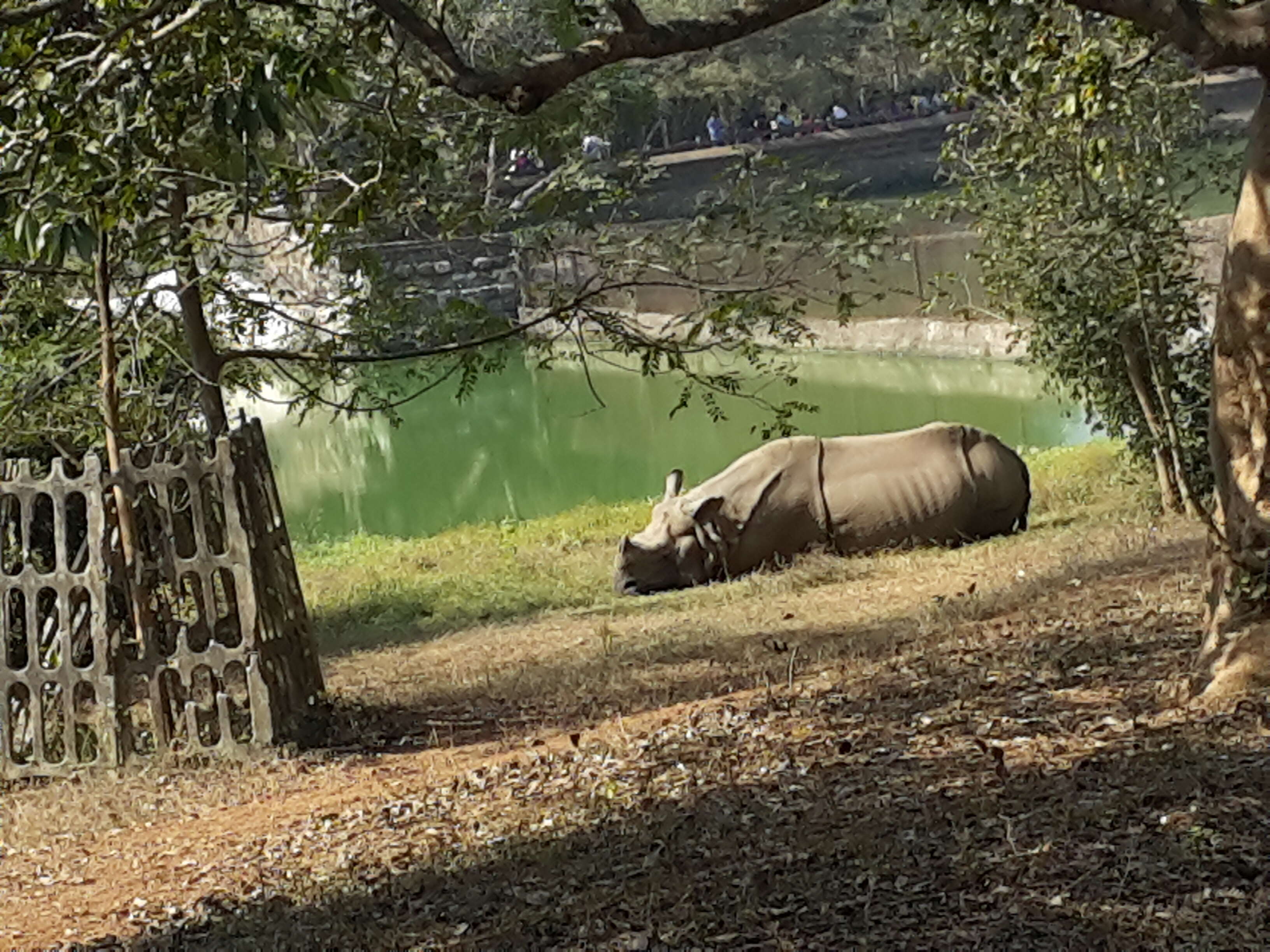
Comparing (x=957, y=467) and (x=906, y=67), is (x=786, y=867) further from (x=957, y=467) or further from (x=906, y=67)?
(x=906, y=67)

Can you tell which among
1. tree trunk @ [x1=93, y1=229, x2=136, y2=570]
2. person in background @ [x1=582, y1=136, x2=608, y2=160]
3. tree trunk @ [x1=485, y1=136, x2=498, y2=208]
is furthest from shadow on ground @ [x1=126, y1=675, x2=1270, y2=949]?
person in background @ [x1=582, y1=136, x2=608, y2=160]

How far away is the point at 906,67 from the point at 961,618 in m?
39.9

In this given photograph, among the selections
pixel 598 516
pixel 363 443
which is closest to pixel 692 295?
pixel 363 443

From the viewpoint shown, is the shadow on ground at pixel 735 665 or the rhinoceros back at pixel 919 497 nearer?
A: the shadow on ground at pixel 735 665

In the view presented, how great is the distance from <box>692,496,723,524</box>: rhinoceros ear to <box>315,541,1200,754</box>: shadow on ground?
Result: 400 cm

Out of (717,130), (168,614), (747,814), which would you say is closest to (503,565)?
(168,614)

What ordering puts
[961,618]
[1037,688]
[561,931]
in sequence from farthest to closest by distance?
[961,618] < [1037,688] < [561,931]

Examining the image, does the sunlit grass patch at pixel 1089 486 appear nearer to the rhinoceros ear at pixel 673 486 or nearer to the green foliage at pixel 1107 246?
the green foliage at pixel 1107 246

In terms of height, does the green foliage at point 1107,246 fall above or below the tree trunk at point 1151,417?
above

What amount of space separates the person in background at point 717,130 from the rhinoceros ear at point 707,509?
33.7 m

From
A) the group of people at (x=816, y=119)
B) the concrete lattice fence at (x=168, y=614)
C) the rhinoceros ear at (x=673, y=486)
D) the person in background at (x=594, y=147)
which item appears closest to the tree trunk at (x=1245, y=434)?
the concrete lattice fence at (x=168, y=614)

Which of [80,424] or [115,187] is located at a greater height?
[115,187]

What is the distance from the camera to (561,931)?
4.04 meters

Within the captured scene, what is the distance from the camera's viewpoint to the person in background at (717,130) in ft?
151
